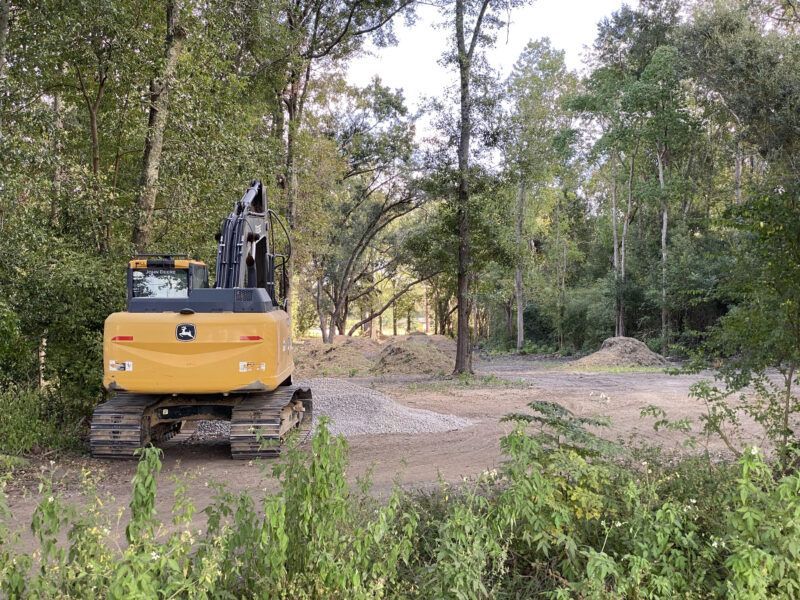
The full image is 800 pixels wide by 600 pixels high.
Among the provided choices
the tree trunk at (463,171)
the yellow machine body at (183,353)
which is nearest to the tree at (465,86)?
the tree trunk at (463,171)

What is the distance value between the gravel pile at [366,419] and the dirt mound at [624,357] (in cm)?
1666

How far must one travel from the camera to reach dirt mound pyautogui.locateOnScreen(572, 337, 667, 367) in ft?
91.8

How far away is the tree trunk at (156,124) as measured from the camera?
12312mm

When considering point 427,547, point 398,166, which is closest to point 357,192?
point 398,166

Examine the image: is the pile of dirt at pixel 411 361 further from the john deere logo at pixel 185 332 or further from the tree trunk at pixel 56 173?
the john deere logo at pixel 185 332

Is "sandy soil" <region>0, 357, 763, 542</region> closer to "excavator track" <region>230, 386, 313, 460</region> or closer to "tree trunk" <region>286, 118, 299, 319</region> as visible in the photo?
"excavator track" <region>230, 386, 313, 460</region>

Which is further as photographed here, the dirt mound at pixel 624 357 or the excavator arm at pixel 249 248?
the dirt mound at pixel 624 357

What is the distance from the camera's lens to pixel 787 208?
17.7 feet

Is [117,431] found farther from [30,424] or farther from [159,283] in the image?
[159,283]

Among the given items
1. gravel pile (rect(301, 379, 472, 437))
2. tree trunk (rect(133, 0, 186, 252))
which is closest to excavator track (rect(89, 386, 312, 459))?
gravel pile (rect(301, 379, 472, 437))

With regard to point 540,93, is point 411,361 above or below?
below

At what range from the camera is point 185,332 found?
798 centimetres

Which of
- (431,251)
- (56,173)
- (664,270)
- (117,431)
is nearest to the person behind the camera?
(117,431)

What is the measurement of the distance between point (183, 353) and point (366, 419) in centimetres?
491
